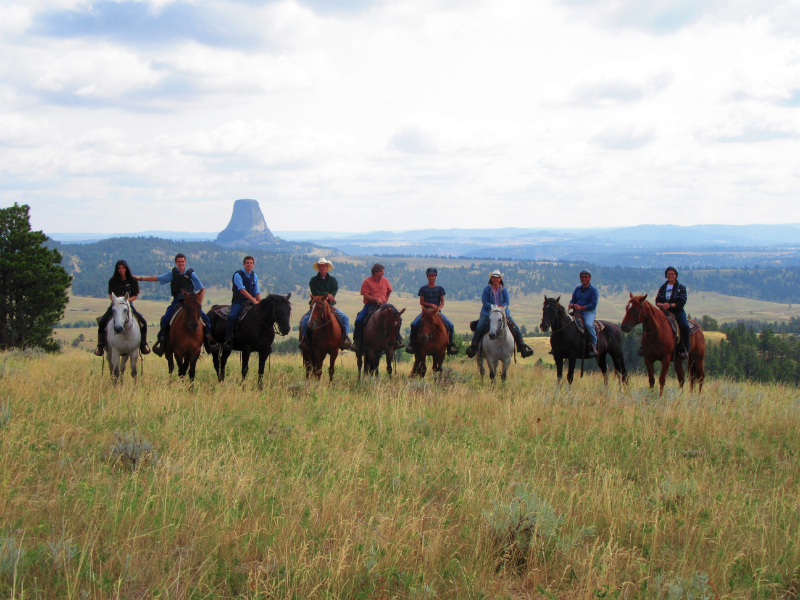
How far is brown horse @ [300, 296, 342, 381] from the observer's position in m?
12.6

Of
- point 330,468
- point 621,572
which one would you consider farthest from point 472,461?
point 621,572

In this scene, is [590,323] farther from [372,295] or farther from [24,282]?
[24,282]

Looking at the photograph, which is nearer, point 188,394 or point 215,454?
point 215,454

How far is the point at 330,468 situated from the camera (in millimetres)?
6281

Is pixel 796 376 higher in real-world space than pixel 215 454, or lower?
lower

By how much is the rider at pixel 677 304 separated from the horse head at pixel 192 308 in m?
10.7

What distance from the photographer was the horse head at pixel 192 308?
11188 millimetres

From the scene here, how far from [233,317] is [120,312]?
8.99 ft

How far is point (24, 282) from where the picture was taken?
3034 centimetres

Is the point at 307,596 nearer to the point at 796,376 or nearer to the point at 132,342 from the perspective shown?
the point at 132,342

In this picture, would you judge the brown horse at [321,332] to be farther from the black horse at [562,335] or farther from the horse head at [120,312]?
the black horse at [562,335]

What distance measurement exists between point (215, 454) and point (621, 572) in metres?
4.71

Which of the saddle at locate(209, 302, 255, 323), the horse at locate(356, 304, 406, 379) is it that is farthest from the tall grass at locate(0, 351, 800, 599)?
the horse at locate(356, 304, 406, 379)

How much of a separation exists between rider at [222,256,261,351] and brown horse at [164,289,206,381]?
2.98 feet
